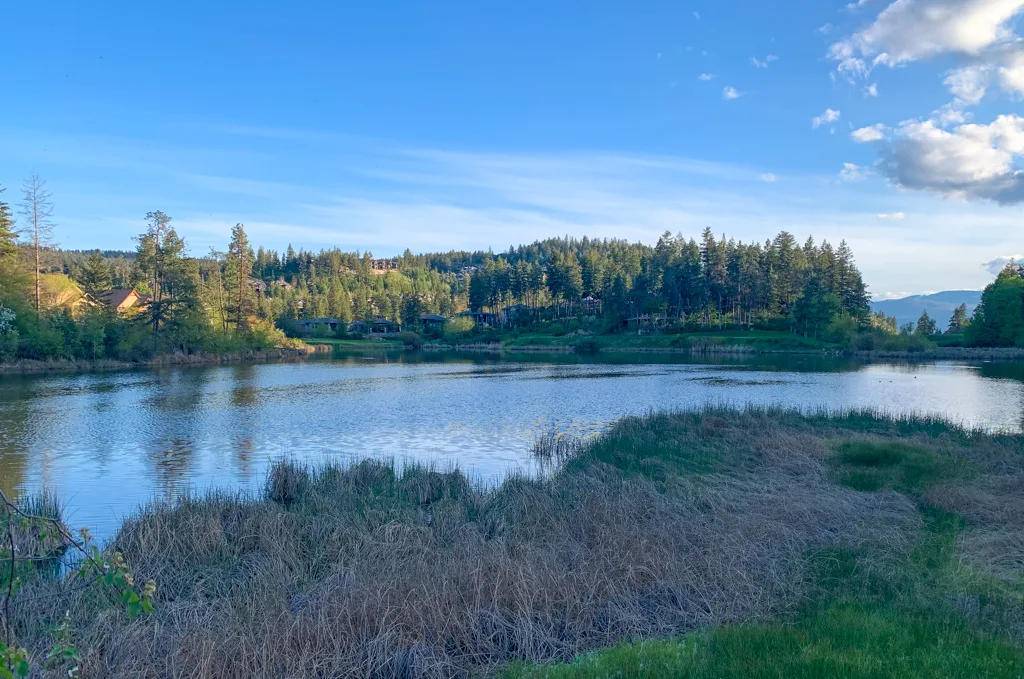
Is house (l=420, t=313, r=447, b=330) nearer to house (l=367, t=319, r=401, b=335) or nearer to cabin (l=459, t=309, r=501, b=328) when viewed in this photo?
cabin (l=459, t=309, r=501, b=328)

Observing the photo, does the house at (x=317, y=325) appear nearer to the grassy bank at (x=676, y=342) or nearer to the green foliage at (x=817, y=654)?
the grassy bank at (x=676, y=342)

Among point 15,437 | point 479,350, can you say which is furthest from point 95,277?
point 479,350

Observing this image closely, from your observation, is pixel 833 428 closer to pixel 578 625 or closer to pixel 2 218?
pixel 578 625

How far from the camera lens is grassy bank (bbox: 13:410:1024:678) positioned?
6691 millimetres

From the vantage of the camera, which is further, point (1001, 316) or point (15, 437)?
point (1001, 316)

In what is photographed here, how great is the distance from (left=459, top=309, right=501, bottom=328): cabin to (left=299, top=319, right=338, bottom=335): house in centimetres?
2842

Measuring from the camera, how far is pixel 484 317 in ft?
481

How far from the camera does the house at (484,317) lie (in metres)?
141

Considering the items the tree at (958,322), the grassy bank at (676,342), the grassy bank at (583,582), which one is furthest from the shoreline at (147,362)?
the tree at (958,322)

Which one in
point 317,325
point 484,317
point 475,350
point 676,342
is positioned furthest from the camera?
point 484,317

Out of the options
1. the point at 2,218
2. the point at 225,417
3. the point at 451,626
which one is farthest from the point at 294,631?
the point at 2,218

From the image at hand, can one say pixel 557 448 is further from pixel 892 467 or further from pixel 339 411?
pixel 339 411

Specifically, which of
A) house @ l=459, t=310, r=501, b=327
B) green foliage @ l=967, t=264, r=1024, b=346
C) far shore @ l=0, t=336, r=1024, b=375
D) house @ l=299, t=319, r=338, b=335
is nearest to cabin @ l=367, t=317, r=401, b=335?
house @ l=299, t=319, r=338, b=335

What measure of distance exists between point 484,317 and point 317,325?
3643cm
